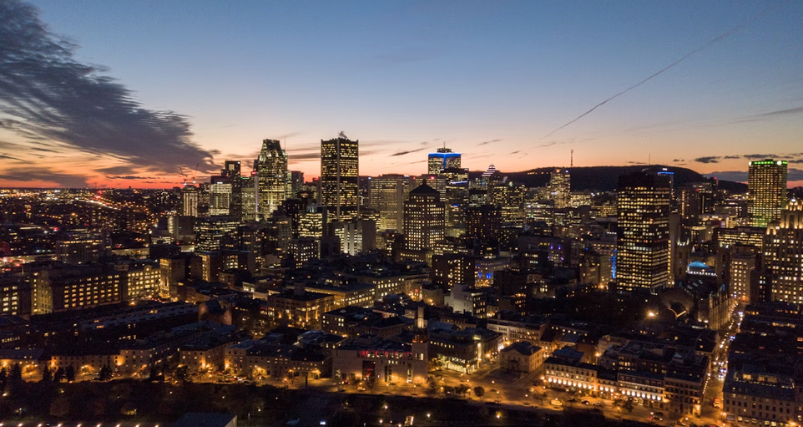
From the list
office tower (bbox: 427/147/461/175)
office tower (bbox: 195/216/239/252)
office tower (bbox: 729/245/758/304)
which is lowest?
office tower (bbox: 729/245/758/304)

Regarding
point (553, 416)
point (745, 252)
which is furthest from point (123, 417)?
point (745, 252)

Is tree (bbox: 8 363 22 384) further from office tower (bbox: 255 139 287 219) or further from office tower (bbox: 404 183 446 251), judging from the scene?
office tower (bbox: 255 139 287 219)

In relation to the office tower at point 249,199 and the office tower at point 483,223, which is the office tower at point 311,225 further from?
the office tower at point 249,199

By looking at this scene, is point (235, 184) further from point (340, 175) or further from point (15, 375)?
point (15, 375)

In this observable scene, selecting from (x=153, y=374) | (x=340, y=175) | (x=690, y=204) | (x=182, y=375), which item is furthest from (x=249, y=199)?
(x=182, y=375)

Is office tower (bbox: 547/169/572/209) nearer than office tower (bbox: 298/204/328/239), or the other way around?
office tower (bbox: 298/204/328/239)

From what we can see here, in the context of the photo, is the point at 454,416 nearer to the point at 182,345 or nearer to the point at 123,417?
the point at 123,417

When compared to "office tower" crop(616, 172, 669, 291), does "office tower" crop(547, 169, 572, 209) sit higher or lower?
higher

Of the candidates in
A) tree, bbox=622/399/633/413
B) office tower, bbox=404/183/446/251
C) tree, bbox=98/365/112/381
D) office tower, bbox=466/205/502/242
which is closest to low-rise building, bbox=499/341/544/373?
tree, bbox=622/399/633/413
